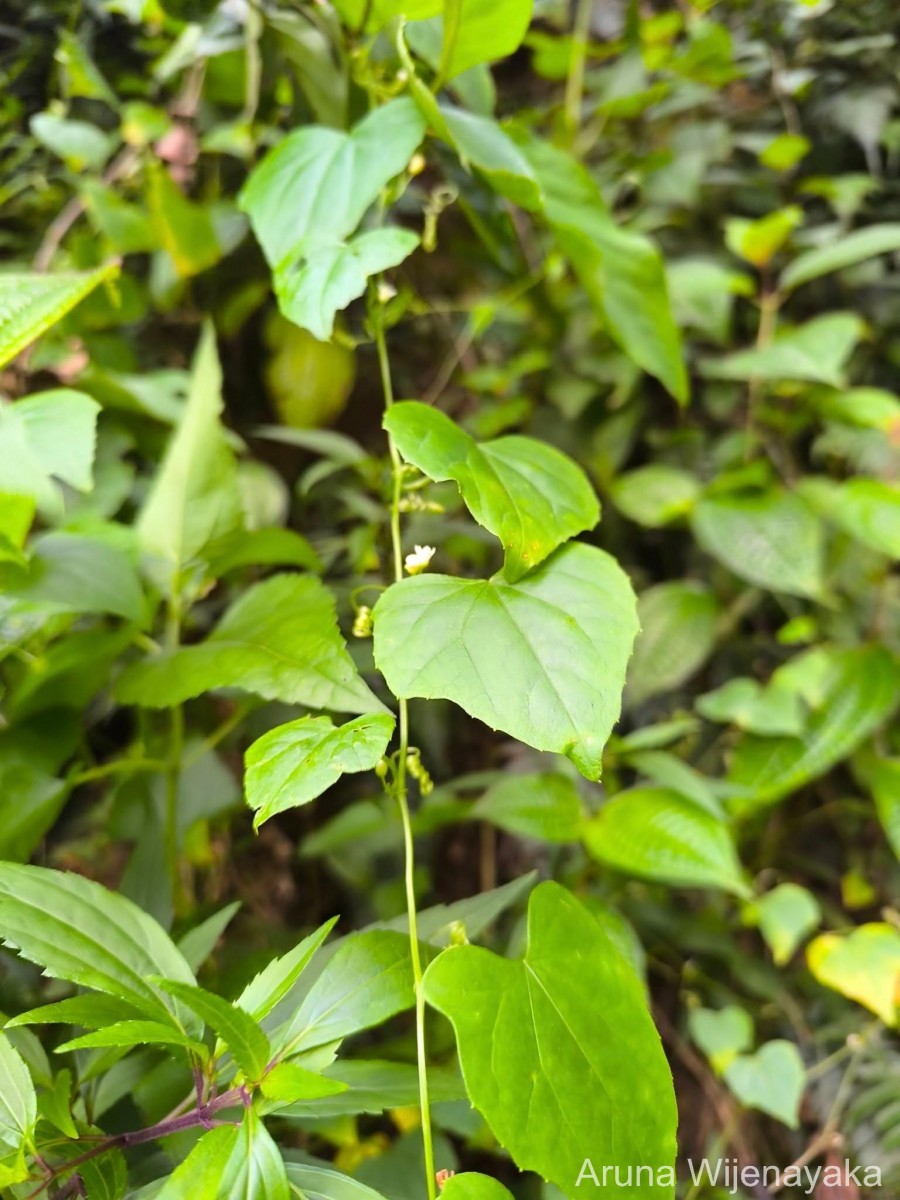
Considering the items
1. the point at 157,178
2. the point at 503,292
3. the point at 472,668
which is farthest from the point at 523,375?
the point at 472,668

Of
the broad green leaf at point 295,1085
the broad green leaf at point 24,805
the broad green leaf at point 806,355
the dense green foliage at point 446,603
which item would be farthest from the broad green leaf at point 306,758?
the broad green leaf at point 806,355

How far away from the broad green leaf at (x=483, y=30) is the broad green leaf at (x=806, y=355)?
0.47 m

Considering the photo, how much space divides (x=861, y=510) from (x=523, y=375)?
449 mm

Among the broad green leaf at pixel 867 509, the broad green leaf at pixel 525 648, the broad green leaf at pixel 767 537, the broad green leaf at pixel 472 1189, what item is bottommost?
the broad green leaf at pixel 767 537

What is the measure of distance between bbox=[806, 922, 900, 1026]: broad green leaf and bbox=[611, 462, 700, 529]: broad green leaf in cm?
49

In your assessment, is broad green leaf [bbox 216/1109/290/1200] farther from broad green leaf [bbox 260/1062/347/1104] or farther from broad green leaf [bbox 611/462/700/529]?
broad green leaf [bbox 611/462/700/529]

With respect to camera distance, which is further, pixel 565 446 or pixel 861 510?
pixel 565 446

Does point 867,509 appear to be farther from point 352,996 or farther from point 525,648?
point 352,996

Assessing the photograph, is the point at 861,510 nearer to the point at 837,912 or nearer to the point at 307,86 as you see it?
the point at 837,912

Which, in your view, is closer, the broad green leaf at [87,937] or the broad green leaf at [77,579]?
the broad green leaf at [87,937]

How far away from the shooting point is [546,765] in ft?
2.96

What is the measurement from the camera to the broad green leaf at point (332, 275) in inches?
16.6

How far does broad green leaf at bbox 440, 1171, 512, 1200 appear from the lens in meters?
0.32

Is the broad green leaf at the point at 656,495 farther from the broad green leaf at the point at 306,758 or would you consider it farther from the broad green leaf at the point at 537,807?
the broad green leaf at the point at 306,758
